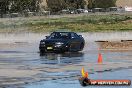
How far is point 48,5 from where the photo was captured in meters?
147

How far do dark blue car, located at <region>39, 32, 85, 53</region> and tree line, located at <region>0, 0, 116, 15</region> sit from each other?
71257 millimetres

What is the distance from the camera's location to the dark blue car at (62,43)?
108ft

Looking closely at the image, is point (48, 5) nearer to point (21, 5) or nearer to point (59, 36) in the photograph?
Result: point (21, 5)

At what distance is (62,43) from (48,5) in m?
115

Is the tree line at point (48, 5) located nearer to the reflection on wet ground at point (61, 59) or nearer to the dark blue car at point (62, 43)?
the dark blue car at point (62, 43)

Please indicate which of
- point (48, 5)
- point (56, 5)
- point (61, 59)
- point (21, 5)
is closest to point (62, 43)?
point (61, 59)

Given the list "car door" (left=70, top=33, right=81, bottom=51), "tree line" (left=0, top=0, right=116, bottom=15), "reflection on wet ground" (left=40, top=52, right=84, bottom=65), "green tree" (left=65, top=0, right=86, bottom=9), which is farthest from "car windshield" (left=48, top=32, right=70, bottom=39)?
"green tree" (left=65, top=0, right=86, bottom=9)

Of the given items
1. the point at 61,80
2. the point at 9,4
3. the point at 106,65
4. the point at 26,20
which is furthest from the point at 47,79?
the point at 9,4

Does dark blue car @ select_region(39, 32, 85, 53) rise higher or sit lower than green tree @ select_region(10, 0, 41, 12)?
higher

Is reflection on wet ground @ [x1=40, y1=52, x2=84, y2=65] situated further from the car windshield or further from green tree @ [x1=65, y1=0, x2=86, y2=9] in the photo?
green tree @ [x1=65, y1=0, x2=86, y2=9]

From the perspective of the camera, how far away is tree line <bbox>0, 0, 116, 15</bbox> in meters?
110

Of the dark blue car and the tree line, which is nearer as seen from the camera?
the dark blue car

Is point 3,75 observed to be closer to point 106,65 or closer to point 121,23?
point 106,65

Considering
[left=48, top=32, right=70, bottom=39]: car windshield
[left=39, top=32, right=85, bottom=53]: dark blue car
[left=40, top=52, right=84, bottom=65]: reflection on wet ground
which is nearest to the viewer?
[left=40, top=52, right=84, bottom=65]: reflection on wet ground
